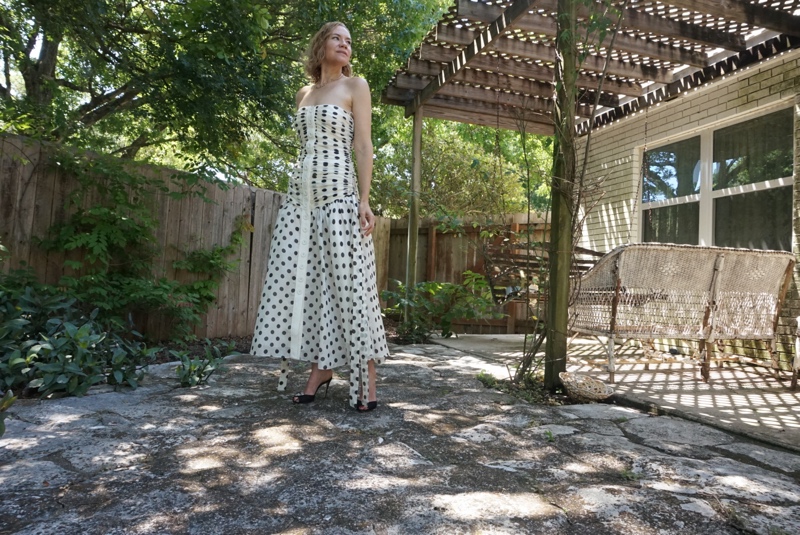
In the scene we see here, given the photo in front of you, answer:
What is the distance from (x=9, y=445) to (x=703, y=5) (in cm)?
486

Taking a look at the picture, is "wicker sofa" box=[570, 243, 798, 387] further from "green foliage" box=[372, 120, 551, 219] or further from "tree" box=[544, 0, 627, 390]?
"green foliage" box=[372, 120, 551, 219]

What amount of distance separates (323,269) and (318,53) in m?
1.08

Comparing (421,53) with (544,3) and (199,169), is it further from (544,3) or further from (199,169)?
(199,169)

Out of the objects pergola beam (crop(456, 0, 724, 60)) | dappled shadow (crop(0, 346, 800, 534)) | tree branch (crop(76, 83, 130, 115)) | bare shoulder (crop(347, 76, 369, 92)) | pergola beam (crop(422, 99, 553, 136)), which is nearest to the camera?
dappled shadow (crop(0, 346, 800, 534))

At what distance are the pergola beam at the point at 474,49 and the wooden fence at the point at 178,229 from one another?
5.59 ft

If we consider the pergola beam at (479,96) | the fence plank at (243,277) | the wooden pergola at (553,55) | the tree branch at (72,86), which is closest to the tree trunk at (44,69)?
the tree branch at (72,86)

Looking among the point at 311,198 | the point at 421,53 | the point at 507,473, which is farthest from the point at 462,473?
the point at 421,53

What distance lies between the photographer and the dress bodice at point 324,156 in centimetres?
243

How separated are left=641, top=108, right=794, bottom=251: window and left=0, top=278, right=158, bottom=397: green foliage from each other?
4936mm

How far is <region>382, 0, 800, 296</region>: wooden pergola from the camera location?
13.0 feet

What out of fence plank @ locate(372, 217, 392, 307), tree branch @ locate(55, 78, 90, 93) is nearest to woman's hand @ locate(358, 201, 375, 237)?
fence plank @ locate(372, 217, 392, 307)

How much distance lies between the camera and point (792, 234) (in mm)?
4129

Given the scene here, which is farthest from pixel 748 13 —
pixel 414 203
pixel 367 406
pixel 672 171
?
pixel 367 406

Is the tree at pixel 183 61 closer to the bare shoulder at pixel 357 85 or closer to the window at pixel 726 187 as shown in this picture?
the bare shoulder at pixel 357 85
